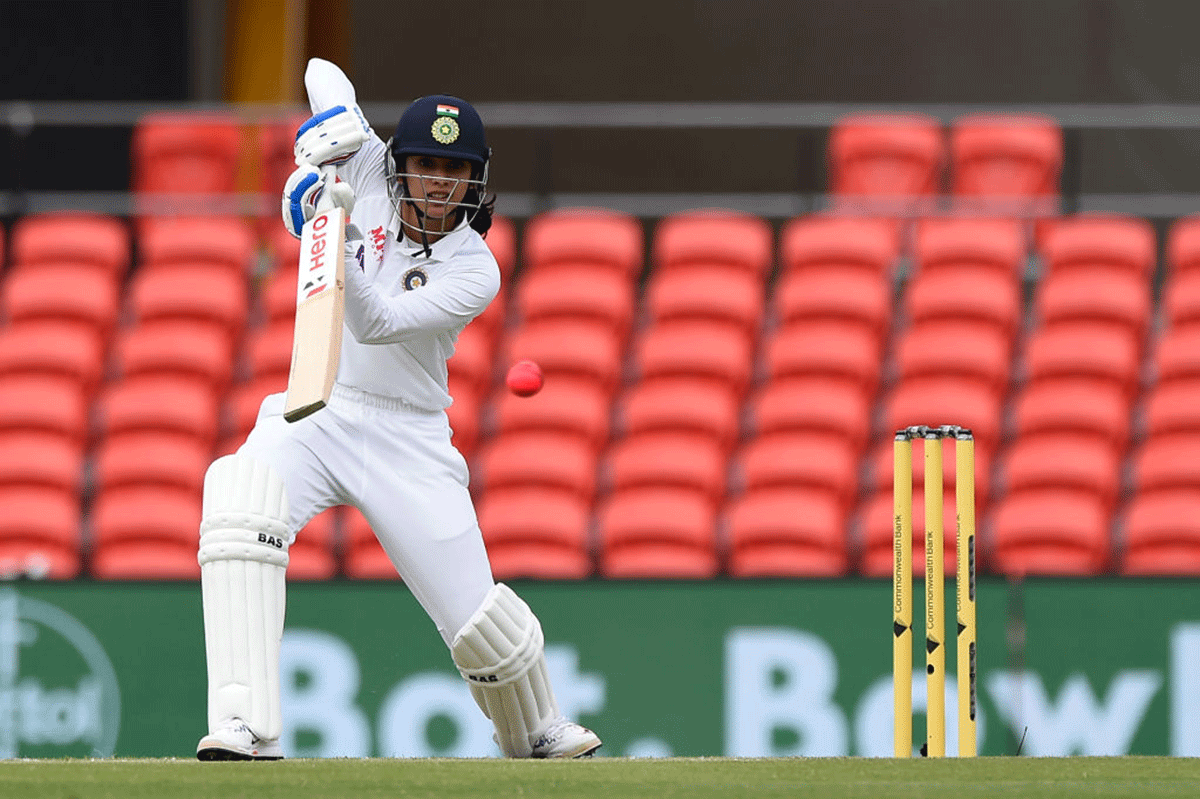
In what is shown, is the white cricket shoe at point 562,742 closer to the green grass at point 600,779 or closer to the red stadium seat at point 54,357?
the green grass at point 600,779

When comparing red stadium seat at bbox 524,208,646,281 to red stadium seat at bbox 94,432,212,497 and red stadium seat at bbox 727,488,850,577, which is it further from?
red stadium seat at bbox 94,432,212,497

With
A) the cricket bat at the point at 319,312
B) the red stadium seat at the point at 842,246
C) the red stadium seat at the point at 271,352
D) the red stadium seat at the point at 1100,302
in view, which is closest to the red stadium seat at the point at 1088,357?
the red stadium seat at the point at 1100,302

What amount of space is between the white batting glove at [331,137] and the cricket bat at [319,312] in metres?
0.06

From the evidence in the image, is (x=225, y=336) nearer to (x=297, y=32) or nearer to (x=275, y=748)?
(x=297, y=32)

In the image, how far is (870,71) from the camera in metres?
11.3

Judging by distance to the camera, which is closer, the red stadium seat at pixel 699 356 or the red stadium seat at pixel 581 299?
the red stadium seat at pixel 699 356

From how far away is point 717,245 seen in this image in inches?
360

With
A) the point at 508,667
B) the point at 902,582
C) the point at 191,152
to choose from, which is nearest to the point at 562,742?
the point at 508,667

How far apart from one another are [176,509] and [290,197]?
12.1ft

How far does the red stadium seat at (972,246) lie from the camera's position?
9.03 metres

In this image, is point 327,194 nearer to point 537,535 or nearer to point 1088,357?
point 537,535

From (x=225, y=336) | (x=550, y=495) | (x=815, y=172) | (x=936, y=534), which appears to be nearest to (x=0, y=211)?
(x=225, y=336)

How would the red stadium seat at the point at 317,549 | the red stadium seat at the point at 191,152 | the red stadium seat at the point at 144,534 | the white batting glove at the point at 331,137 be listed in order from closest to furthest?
1. the white batting glove at the point at 331,137
2. the red stadium seat at the point at 317,549
3. the red stadium seat at the point at 144,534
4. the red stadium seat at the point at 191,152

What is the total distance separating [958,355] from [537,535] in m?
1.93
